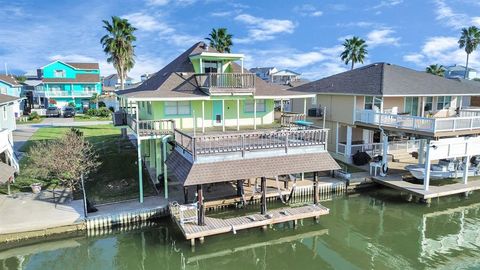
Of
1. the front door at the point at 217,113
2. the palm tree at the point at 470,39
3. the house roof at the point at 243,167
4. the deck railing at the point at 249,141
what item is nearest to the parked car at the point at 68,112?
the front door at the point at 217,113

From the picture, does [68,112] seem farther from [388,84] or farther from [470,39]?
[470,39]

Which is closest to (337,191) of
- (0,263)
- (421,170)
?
(421,170)

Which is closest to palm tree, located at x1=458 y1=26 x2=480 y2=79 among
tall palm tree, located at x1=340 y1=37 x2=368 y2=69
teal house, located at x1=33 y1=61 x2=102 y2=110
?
tall palm tree, located at x1=340 y1=37 x2=368 y2=69

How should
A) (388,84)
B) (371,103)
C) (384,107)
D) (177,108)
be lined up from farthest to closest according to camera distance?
(384,107) < (371,103) < (388,84) < (177,108)

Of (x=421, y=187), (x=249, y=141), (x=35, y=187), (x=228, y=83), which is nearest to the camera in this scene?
(x=249, y=141)

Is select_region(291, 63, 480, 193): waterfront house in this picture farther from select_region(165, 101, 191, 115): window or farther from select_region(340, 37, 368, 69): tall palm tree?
select_region(340, 37, 368, 69): tall palm tree

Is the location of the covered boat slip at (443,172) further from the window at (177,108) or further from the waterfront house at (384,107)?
the window at (177,108)

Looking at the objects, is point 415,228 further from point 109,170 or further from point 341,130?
point 109,170

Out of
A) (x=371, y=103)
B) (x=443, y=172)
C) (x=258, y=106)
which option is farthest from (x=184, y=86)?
(x=443, y=172)
